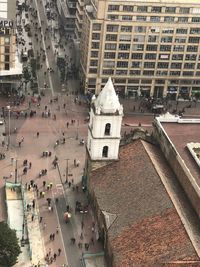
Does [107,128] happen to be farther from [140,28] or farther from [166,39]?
[166,39]

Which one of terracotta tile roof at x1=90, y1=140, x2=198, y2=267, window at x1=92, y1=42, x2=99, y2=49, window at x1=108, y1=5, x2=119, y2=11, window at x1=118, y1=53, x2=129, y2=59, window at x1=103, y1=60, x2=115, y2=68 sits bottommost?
terracotta tile roof at x1=90, y1=140, x2=198, y2=267

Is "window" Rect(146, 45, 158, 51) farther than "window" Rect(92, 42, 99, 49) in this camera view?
Yes

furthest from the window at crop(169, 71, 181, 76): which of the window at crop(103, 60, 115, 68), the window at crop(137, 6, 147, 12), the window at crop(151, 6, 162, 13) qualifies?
the window at crop(137, 6, 147, 12)

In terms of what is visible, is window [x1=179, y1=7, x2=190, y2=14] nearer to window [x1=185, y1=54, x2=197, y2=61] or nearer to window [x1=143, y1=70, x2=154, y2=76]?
window [x1=185, y1=54, x2=197, y2=61]

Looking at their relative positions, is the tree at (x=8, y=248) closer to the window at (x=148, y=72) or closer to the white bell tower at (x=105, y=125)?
the white bell tower at (x=105, y=125)

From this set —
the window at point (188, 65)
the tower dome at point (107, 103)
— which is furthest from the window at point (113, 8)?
the tower dome at point (107, 103)

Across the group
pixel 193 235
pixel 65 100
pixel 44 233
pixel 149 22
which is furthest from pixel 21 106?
pixel 193 235

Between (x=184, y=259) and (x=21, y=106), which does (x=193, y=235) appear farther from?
(x=21, y=106)
